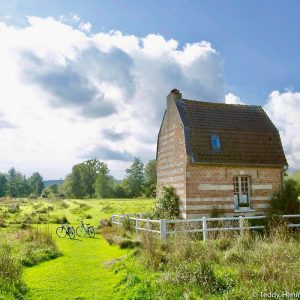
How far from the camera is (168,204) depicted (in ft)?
74.9

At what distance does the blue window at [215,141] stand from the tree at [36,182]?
141 m

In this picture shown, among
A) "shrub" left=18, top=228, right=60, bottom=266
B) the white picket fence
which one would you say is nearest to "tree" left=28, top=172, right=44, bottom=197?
the white picket fence

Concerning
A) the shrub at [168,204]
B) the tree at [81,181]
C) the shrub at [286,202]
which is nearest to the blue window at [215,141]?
the shrub at [168,204]

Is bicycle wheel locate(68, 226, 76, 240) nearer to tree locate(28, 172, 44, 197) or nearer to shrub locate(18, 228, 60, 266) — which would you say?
shrub locate(18, 228, 60, 266)

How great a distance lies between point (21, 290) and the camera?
1037 centimetres

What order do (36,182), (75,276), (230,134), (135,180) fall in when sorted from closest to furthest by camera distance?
(75,276) → (230,134) → (135,180) → (36,182)

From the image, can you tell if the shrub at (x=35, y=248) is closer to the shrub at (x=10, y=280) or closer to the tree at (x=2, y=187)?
the shrub at (x=10, y=280)

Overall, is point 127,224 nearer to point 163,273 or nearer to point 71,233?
point 71,233

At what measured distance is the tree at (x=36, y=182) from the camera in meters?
158

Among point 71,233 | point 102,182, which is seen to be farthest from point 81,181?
point 71,233

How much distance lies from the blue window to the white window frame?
2285mm

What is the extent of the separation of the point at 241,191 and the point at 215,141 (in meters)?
3.54

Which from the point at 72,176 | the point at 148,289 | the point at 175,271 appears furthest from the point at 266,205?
the point at 72,176

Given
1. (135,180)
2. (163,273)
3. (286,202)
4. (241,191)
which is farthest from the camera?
(135,180)
